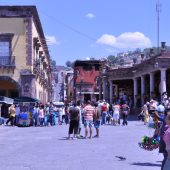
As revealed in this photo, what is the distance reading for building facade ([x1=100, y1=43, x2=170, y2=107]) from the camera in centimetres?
3897

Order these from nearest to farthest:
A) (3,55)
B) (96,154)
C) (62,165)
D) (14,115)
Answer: (62,165) < (96,154) < (14,115) < (3,55)

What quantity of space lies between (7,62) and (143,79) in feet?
41.7

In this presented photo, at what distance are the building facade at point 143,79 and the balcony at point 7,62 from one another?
11461 millimetres

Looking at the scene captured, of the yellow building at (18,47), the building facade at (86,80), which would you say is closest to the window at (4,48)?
the yellow building at (18,47)

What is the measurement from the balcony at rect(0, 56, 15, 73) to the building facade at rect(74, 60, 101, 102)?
42427 millimetres

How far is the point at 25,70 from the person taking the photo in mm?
42625

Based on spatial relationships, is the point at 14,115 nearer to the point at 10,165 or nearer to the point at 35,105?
the point at 35,105

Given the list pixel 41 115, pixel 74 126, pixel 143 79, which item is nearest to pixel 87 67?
pixel 143 79

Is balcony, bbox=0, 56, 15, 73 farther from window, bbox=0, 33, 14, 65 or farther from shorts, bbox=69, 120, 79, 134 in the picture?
shorts, bbox=69, 120, 79, 134

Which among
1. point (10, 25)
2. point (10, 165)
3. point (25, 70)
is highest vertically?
point (10, 25)

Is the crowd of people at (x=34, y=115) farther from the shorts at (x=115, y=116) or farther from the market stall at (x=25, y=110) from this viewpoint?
the shorts at (x=115, y=116)

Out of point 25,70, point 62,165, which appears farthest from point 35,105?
point 62,165

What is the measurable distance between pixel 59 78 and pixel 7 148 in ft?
583

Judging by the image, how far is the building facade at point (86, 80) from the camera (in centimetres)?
8794
